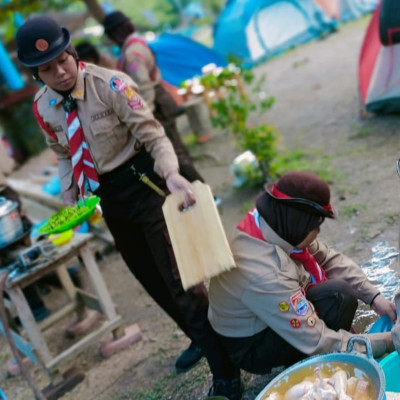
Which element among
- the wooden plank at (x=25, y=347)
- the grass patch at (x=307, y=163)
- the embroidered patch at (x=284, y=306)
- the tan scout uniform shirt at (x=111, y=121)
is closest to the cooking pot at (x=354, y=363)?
the embroidered patch at (x=284, y=306)

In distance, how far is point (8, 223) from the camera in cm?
385

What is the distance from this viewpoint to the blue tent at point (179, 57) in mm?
12086

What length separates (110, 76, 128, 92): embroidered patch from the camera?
2.90m

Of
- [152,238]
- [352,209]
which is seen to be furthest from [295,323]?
[352,209]

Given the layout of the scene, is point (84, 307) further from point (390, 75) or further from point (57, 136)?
point (390, 75)

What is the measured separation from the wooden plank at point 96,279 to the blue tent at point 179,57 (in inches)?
337

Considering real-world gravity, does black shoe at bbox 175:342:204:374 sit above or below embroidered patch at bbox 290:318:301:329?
below

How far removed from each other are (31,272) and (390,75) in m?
4.25

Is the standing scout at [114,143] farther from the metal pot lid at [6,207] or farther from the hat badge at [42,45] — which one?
the metal pot lid at [6,207]

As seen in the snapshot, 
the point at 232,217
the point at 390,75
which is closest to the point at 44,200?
the point at 232,217

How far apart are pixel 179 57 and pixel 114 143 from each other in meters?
9.56

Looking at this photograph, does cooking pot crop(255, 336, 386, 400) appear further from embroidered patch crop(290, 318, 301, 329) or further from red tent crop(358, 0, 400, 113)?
red tent crop(358, 0, 400, 113)

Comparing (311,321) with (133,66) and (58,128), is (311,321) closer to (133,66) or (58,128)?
(58,128)

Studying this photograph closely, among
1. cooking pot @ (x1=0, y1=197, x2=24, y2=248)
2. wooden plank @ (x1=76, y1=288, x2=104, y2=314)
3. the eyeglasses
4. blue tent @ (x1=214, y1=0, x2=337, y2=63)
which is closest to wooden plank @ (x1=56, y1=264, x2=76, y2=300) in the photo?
wooden plank @ (x1=76, y1=288, x2=104, y2=314)
